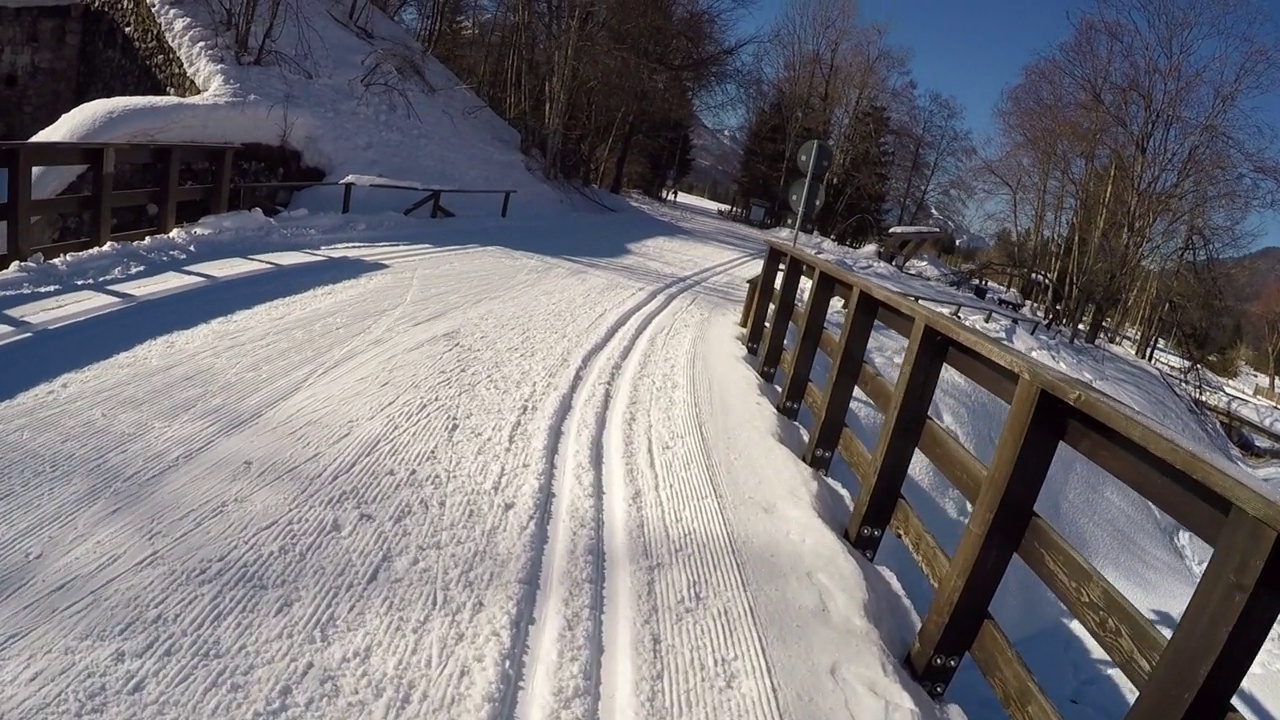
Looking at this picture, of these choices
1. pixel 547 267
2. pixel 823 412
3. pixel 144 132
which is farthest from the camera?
pixel 144 132

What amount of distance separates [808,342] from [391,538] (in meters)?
3.48

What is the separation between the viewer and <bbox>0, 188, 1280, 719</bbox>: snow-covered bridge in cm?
248

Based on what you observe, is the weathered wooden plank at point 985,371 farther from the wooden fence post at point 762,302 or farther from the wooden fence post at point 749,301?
the wooden fence post at point 749,301

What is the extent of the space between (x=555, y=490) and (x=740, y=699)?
152cm

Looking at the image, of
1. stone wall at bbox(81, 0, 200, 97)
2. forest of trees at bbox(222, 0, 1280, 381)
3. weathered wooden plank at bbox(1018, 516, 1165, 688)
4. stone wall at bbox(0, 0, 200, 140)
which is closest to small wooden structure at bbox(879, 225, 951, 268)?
forest of trees at bbox(222, 0, 1280, 381)

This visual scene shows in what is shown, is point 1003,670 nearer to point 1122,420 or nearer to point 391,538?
point 1122,420

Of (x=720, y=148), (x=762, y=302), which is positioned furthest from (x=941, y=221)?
(x=762, y=302)

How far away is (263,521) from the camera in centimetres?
319

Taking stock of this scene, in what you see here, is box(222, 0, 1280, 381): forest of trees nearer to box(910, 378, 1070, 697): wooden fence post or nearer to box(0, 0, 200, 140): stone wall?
box(0, 0, 200, 140): stone wall

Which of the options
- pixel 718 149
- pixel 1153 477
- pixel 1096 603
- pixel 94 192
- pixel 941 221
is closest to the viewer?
pixel 1153 477

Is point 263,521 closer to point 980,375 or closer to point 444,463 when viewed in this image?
point 444,463

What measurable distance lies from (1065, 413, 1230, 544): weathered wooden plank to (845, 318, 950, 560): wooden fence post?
1.05 m

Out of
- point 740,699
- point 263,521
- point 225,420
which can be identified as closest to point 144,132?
point 225,420

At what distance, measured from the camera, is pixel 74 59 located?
58.8 feet
